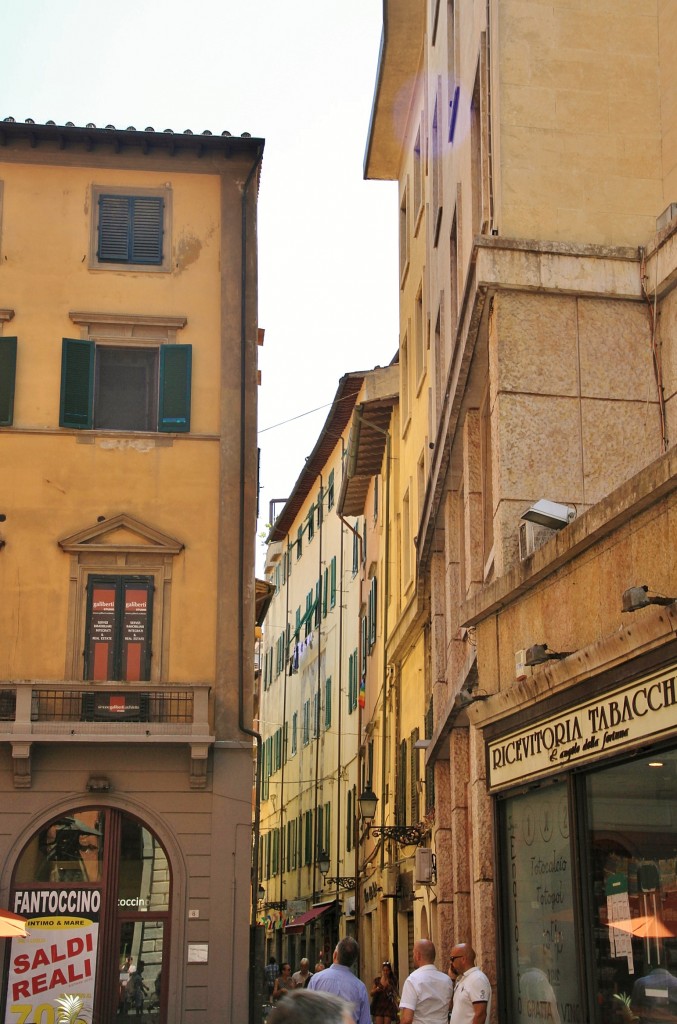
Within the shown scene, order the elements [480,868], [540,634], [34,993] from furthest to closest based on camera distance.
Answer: [34,993], [480,868], [540,634]

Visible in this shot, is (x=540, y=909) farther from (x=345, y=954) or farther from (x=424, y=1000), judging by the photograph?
(x=345, y=954)

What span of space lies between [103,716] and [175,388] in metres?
5.54

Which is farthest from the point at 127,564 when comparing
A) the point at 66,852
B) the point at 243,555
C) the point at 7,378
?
the point at 66,852

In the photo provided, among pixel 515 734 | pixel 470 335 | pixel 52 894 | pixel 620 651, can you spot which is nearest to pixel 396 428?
pixel 52 894

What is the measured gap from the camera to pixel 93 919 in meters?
20.9

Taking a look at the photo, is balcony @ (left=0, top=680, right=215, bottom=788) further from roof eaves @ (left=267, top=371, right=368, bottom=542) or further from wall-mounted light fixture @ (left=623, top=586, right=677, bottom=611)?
roof eaves @ (left=267, top=371, right=368, bottom=542)

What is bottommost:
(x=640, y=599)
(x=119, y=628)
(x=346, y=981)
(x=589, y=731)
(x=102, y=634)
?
(x=346, y=981)

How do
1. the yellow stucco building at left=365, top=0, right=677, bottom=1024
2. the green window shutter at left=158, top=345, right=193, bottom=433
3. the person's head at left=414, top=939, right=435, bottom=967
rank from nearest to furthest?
1. the yellow stucco building at left=365, top=0, right=677, bottom=1024
2. the person's head at left=414, top=939, right=435, bottom=967
3. the green window shutter at left=158, top=345, right=193, bottom=433

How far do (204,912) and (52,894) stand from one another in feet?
7.38

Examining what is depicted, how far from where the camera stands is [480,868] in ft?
41.5

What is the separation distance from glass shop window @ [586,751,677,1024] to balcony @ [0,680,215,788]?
1268 centimetres

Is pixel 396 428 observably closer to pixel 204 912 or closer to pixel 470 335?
pixel 204 912

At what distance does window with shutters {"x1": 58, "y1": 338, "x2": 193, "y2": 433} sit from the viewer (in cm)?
2339

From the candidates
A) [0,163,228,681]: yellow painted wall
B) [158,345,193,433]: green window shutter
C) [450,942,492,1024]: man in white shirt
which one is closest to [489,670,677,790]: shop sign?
[450,942,492,1024]: man in white shirt
